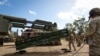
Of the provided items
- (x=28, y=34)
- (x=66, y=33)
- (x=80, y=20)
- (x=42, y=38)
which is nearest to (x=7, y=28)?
(x=42, y=38)

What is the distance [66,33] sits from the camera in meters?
17.4

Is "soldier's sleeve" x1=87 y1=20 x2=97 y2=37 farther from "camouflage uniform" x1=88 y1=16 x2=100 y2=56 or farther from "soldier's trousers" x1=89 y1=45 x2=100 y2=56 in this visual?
"soldier's trousers" x1=89 y1=45 x2=100 y2=56

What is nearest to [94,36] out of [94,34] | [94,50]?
[94,34]

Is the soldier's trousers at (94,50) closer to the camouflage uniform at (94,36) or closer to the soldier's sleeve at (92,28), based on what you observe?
the camouflage uniform at (94,36)

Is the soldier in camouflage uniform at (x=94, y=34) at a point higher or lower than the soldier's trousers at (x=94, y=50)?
higher

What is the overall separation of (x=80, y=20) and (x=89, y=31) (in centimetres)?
7590

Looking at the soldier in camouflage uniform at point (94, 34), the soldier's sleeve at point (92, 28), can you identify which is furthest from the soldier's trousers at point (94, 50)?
the soldier's sleeve at point (92, 28)

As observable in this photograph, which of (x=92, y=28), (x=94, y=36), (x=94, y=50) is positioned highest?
(x=92, y=28)

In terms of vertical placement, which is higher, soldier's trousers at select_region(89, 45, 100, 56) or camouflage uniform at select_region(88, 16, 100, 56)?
camouflage uniform at select_region(88, 16, 100, 56)

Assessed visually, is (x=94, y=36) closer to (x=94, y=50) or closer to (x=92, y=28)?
(x=92, y=28)

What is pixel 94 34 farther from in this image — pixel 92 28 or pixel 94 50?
pixel 94 50

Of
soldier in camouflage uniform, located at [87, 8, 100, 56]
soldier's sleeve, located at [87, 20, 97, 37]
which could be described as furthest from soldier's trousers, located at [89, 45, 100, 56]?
soldier's sleeve, located at [87, 20, 97, 37]

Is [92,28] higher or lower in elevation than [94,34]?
higher

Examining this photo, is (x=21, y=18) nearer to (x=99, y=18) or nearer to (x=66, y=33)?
(x=66, y=33)
